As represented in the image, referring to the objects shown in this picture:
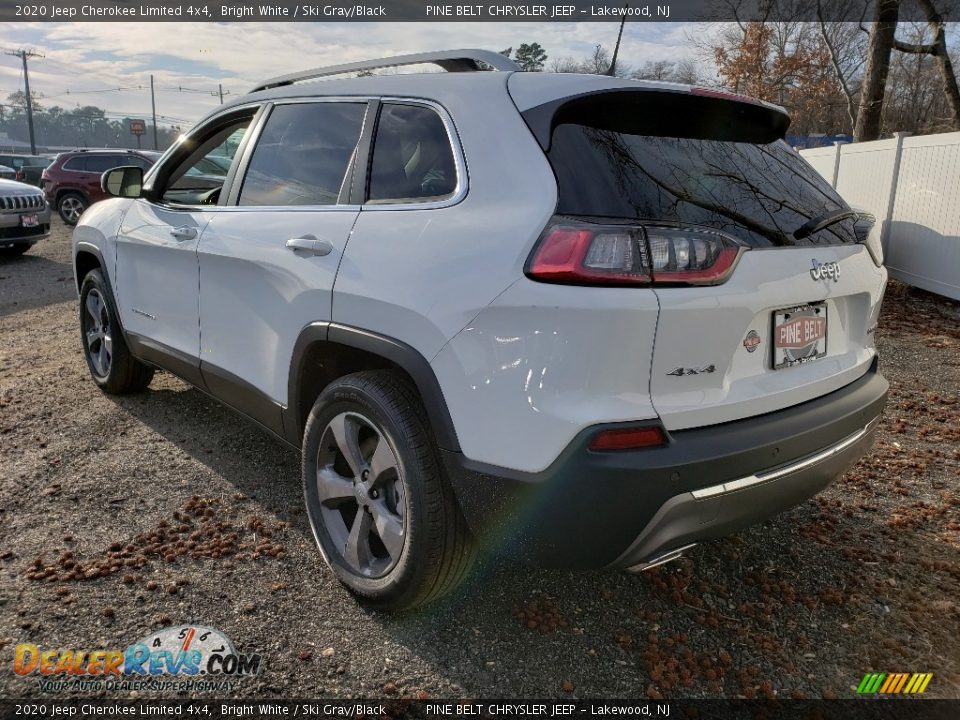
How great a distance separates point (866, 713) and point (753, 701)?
0.34 meters

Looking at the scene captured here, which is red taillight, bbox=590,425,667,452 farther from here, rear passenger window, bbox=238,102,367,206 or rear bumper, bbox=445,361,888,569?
rear passenger window, bbox=238,102,367,206

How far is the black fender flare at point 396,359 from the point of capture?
213 cm

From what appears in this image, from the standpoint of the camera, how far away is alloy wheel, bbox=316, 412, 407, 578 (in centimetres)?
242

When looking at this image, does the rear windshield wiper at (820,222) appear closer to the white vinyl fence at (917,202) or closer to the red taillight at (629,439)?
the red taillight at (629,439)

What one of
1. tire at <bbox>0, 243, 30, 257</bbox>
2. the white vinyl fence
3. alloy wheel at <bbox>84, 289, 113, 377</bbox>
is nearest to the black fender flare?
alloy wheel at <bbox>84, 289, 113, 377</bbox>

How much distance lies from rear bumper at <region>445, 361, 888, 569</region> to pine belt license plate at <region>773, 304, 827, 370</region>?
17 centimetres

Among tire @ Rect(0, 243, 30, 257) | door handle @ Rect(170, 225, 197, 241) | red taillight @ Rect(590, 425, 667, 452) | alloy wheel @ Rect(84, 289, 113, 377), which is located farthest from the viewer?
tire @ Rect(0, 243, 30, 257)

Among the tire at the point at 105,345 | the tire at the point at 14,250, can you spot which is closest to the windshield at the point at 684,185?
the tire at the point at 105,345

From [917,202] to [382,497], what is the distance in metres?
9.24

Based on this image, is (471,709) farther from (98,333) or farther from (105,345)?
(98,333)

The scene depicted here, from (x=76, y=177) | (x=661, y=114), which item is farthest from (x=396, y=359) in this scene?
(x=76, y=177)

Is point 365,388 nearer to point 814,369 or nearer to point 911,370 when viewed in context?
point 814,369

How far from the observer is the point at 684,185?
2139mm

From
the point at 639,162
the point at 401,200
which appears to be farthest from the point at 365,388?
the point at 639,162
